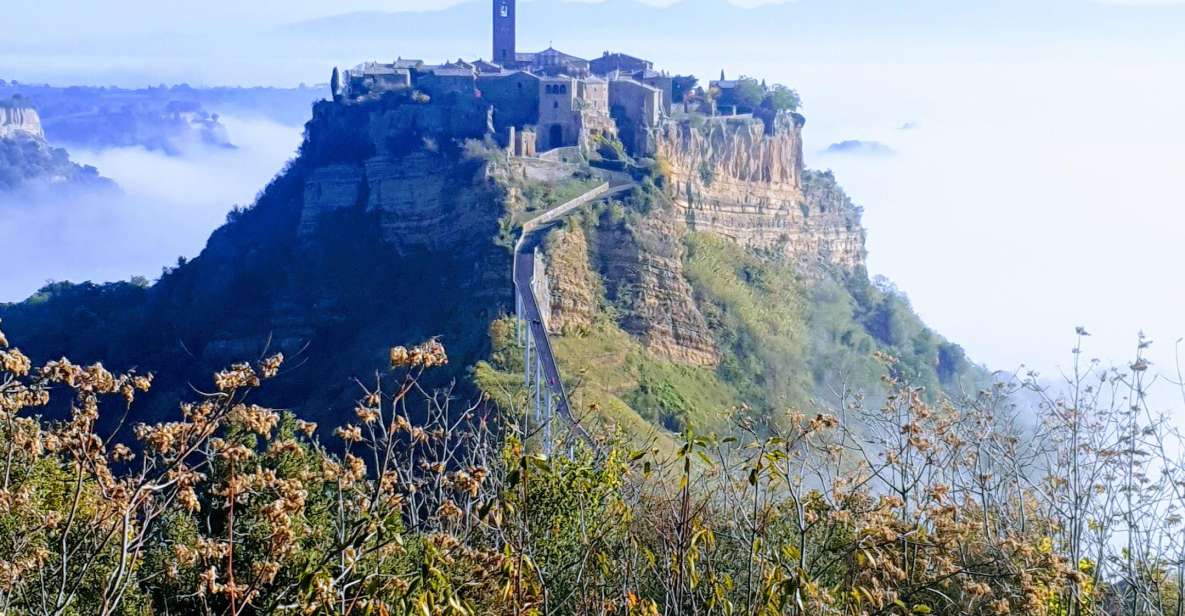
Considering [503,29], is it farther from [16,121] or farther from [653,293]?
[16,121]

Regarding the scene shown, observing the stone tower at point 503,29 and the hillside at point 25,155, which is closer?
the stone tower at point 503,29

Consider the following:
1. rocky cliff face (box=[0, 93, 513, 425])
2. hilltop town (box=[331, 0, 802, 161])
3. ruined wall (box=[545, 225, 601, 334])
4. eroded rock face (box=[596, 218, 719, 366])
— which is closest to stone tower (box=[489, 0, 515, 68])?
hilltop town (box=[331, 0, 802, 161])

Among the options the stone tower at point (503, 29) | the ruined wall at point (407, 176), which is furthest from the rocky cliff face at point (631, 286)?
the stone tower at point (503, 29)

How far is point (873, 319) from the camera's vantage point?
5712 centimetres

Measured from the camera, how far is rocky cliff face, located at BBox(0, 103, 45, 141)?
12762 cm

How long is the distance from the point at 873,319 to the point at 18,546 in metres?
Answer: 49.3

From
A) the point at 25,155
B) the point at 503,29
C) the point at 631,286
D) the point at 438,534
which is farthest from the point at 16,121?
the point at 438,534

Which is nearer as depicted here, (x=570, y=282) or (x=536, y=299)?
(x=536, y=299)

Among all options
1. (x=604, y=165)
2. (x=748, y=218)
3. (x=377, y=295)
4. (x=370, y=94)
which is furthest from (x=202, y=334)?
(x=748, y=218)

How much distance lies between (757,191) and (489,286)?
55.3 ft

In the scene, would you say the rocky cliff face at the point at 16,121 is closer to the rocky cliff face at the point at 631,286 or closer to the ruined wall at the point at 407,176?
the ruined wall at the point at 407,176

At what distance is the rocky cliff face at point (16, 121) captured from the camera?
128m

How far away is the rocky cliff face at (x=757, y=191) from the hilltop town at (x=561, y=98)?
80 centimetres

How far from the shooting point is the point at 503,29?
6219 centimetres
